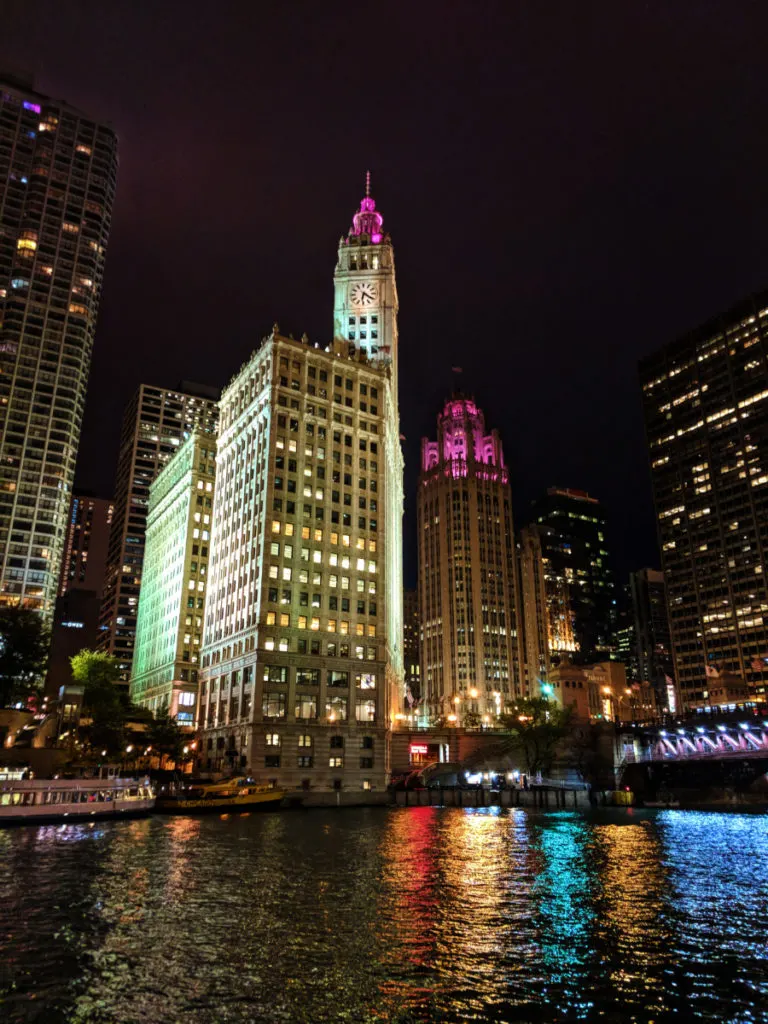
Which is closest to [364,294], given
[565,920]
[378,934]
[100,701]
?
[100,701]

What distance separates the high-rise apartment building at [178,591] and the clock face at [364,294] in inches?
1782

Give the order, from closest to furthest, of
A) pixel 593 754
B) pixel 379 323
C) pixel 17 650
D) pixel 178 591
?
pixel 17 650 → pixel 593 754 → pixel 178 591 → pixel 379 323

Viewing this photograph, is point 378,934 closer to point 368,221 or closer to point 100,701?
point 100,701

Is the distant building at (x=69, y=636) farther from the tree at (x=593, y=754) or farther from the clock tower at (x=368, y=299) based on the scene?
the tree at (x=593, y=754)

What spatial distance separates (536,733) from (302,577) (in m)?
50.2

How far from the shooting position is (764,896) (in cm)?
3198

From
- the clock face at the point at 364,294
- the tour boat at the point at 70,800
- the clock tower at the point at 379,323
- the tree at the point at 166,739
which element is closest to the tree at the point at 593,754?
the clock tower at the point at 379,323

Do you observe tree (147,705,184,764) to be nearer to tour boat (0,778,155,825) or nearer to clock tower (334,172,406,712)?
tour boat (0,778,155,825)

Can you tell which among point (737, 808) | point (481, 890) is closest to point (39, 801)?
point (481, 890)

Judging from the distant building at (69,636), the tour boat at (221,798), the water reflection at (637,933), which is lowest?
the water reflection at (637,933)

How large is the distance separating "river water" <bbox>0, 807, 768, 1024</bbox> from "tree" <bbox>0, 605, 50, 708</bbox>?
72.4 metres

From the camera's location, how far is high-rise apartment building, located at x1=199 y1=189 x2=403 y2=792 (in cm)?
10975

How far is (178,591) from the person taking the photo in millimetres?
154875

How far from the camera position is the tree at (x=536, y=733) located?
12762 cm
